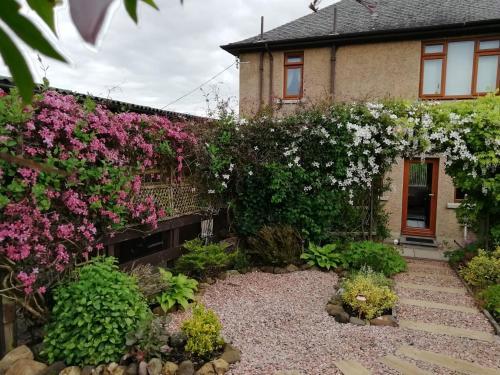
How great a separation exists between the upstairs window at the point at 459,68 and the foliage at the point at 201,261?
6820mm

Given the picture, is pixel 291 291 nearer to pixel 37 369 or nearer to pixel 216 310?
pixel 216 310

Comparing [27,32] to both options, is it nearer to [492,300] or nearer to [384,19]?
[492,300]

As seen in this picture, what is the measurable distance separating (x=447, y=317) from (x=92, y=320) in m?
4.22

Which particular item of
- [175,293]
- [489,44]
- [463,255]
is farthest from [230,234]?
[489,44]

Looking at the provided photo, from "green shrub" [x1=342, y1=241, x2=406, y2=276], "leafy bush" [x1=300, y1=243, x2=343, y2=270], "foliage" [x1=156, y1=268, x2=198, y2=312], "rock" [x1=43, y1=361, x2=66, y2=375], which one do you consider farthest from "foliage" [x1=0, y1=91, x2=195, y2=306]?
"green shrub" [x1=342, y1=241, x2=406, y2=276]

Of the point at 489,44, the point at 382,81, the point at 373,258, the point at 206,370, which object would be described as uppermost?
the point at 489,44

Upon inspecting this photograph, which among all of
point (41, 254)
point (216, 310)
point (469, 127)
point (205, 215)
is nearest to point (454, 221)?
point (469, 127)

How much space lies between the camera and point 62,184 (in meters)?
3.75

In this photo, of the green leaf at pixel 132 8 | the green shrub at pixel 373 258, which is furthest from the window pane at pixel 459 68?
the green leaf at pixel 132 8

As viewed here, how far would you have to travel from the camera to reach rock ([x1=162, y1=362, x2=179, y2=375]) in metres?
3.12

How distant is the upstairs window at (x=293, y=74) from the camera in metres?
10.3

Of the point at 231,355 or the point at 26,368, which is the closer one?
the point at 26,368

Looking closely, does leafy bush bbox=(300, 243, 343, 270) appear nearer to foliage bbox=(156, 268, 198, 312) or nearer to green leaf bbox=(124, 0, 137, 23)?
foliage bbox=(156, 268, 198, 312)

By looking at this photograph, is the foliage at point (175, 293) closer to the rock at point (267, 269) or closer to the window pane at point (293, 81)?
the rock at point (267, 269)
